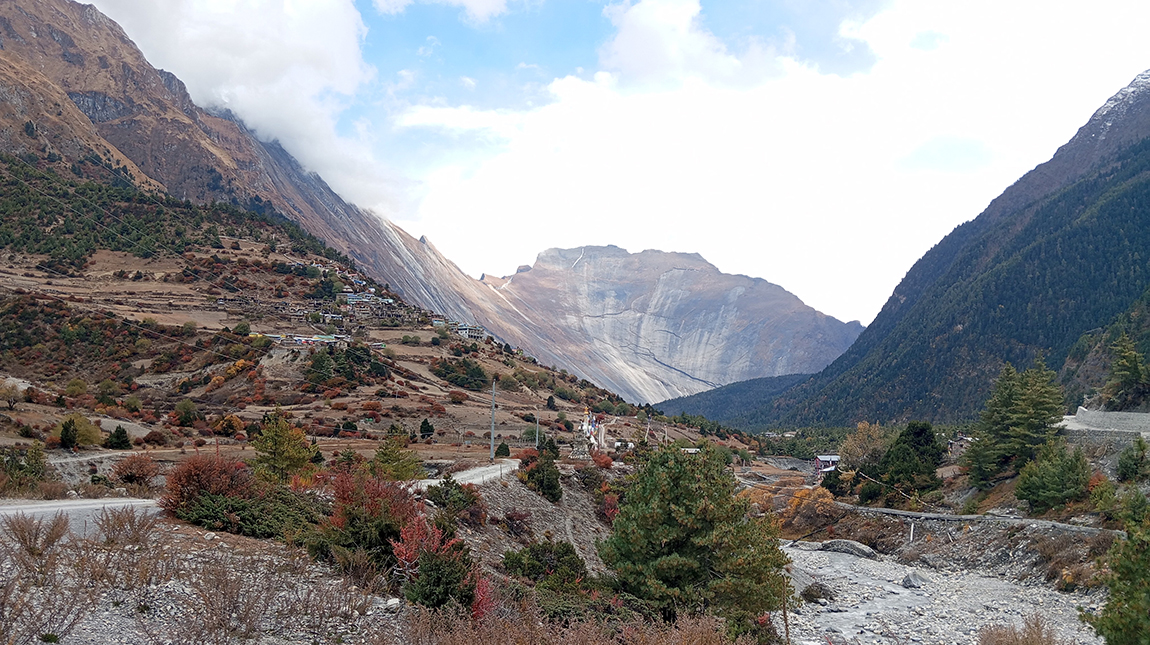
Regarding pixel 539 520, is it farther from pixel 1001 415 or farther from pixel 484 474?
pixel 1001 415

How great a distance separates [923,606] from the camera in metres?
27.2

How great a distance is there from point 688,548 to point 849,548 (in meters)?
28.0

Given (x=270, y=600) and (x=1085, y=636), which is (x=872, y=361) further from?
(x=270, y=600)

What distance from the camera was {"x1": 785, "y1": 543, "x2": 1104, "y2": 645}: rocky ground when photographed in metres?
22.7

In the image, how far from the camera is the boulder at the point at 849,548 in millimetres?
39844

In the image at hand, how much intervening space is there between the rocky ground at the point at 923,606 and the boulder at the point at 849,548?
12.6ft

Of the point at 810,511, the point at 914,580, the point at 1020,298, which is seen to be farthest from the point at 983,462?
the point at 1020,298

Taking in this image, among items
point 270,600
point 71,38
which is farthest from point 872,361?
point 71,38

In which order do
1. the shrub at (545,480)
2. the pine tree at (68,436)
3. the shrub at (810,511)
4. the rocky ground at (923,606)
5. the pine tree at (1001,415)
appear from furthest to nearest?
the shrub at (810,511) → the pine tree at (1001,415) → the shrub at (545,480) → the pine tree at (68,436) → the rocky ground at (923,606)

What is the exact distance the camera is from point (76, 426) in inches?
1125

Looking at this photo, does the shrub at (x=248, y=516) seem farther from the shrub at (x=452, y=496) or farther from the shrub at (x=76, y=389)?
the shrub at (x=76, y=389)

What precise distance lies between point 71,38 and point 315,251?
11256 cm

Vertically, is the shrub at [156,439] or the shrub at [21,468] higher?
the shrub at [21,468]

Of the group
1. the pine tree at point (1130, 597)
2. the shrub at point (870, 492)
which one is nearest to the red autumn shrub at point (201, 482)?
the pine tree at point (1130, 597)
